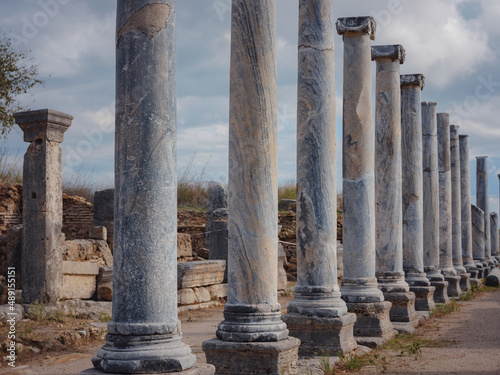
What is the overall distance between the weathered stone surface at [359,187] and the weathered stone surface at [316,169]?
5.99 feet

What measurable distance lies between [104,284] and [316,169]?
626cm

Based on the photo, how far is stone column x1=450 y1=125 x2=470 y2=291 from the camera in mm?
22188

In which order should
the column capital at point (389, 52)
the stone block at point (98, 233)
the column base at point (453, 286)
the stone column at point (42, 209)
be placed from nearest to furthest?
the stone column at point (42, 209) → the column capital at point (389, 52) → the stone block at point (98, 233) → the column base at point (453, 286)

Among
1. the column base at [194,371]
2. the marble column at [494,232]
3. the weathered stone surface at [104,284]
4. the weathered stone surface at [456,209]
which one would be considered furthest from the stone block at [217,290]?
the marble column at [494,232]

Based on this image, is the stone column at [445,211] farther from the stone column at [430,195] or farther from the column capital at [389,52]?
the column capital at [389,52]

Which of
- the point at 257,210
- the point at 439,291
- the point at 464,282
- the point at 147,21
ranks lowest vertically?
the point at 464,282

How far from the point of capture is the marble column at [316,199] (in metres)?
8.86

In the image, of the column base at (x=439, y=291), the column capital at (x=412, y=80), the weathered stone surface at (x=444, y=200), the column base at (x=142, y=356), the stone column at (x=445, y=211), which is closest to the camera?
the column base at (x=142, y=356)

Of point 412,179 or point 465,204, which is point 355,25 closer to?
point 412,179

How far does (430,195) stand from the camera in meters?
18.9

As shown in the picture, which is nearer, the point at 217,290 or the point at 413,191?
the point at 413,191

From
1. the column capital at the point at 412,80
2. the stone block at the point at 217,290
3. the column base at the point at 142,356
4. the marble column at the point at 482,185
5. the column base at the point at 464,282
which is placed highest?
the column capital at the point at 412,80

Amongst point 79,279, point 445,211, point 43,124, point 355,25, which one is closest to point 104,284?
point 79,279

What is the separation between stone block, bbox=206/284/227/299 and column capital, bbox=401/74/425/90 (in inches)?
264
